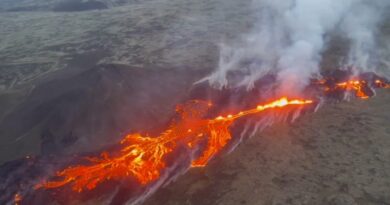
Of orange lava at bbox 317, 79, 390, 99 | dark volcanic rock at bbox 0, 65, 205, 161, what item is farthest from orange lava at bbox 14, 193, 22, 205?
orange lava at bbox 317, 79, 390, 99

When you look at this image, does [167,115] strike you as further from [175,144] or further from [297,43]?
[297,43]

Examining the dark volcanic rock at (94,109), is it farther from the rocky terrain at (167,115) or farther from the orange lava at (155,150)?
the orange lava at (155,150)

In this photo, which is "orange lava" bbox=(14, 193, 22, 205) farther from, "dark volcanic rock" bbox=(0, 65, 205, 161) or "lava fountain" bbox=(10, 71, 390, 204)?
"dark volcanic rock" bbox=(0, 65, 205, 161)

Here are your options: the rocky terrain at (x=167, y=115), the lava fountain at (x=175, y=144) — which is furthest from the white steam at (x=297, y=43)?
the lava fountain at (x=175, y=144)

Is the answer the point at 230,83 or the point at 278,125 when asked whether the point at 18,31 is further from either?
the point at 278,125

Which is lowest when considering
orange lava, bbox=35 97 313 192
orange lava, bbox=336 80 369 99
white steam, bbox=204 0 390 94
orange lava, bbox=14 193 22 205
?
orange lava, bbox=14 193 22 205
